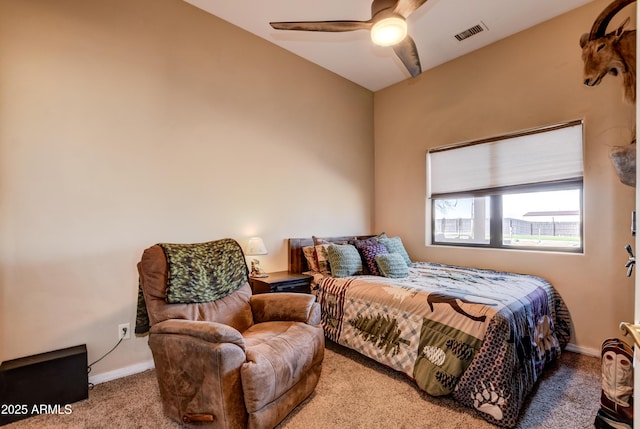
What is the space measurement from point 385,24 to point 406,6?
6.0 inches

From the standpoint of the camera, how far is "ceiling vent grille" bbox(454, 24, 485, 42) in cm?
303

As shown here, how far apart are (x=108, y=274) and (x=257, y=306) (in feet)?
3.79

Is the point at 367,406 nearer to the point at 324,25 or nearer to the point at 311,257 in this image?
the point at 311,257

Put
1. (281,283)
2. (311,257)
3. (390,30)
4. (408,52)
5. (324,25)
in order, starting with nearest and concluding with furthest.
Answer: (390,30) < (324,25) < (408,52) < (281,283) < (311,257)

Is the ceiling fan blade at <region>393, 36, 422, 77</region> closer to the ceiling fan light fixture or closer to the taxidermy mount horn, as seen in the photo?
the ceiling fan light fixture

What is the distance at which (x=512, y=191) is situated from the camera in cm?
320

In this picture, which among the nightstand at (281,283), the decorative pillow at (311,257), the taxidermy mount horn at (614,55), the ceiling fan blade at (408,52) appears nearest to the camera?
the taxidermy mount horn at (614,55)

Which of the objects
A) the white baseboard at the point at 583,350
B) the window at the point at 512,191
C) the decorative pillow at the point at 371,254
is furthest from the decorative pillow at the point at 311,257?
the white baseboard at the point at 583,350

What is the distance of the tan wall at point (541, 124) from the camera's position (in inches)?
101

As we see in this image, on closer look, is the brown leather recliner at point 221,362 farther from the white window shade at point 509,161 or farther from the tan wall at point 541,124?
the white window shade at point 509,161

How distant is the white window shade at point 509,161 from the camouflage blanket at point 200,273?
2.70m

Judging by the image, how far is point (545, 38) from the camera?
116 inches

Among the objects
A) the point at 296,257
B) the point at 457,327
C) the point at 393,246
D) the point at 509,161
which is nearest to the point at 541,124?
the point at 509,161

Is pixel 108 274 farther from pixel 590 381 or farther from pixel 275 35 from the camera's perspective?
pixel 590 381
